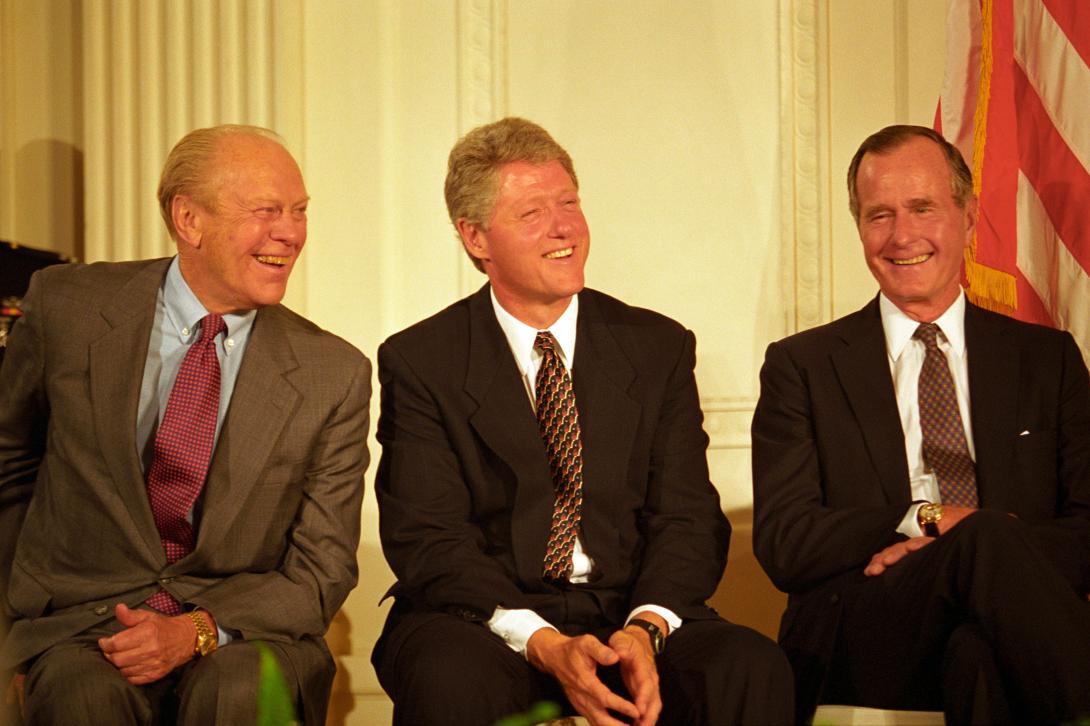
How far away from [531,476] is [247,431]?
22.7 inches

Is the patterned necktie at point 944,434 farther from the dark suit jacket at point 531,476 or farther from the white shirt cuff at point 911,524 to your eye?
the dark suit jacket at point 531,476

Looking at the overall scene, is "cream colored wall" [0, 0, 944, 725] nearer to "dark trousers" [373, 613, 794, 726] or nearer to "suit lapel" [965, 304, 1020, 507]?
"suit lapel" [965, 304, 1020, 507]

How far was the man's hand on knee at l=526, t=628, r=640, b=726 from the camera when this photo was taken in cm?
219

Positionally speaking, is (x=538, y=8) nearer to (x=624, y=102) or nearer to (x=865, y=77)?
(x=624, y=102)

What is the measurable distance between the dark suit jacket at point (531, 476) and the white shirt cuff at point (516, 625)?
0.15 ft

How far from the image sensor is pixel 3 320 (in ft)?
9.75

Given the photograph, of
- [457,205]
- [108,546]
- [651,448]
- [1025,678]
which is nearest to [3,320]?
[108,546]

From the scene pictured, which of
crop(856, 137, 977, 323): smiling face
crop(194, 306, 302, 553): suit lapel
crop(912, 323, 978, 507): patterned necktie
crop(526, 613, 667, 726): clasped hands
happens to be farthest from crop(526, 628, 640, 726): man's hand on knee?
crop(856, 137, 977, 323): smiling face

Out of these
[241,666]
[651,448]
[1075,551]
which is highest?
[651,448]

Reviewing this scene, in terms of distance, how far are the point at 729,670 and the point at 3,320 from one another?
1.88 metres

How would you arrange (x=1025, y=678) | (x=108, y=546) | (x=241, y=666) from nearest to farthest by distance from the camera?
(x=1025, y=678)
(x=241, y=666)
(x=108, y=546)

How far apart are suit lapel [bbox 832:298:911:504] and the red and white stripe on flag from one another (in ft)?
1.71

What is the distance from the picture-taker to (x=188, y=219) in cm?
267

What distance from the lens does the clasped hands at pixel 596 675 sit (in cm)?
219
